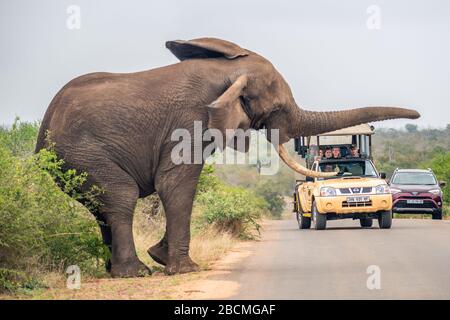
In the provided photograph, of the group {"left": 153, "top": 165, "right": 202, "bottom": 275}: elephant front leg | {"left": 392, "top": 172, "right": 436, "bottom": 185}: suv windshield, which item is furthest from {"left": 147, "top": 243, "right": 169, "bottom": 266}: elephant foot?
{"left": 392, "top": 172, "right": 436, "bottom": 185}: suv windshield

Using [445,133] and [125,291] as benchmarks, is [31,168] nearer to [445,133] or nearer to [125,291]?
[125,291]

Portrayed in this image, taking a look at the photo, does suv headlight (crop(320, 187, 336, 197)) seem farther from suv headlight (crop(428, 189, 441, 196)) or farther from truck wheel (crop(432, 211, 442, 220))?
truck wheel (crop(432, 211, 442, 220))

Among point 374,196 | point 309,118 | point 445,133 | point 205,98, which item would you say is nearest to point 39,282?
point 205,98

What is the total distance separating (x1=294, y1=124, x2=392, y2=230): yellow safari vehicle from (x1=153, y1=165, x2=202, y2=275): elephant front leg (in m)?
10.9

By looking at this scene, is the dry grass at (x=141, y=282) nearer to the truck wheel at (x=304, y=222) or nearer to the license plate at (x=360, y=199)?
the license plate at (x=360, y=199)

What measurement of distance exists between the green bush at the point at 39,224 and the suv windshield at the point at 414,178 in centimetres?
2098

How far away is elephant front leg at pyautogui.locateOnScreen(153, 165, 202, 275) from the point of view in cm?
1794

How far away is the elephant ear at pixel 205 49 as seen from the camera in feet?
60.8

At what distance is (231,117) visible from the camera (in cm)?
1792

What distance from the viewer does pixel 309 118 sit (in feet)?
64.1

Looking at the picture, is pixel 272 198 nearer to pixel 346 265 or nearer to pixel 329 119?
pixel 329 119

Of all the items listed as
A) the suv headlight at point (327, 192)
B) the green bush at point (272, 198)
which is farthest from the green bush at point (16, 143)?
the green bush at point (272, 198)
